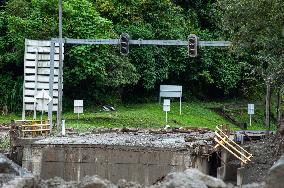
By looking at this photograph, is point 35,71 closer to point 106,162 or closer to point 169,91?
point 106,162

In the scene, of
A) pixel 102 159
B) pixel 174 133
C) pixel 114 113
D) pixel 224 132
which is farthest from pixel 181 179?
pixel 114 113

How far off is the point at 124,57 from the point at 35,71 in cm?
1523

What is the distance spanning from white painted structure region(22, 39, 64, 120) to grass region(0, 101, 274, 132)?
339 cm

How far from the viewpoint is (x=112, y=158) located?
26.6m

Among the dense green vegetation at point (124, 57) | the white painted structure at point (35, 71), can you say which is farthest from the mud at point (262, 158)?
the white painted structure at point (35, 71)

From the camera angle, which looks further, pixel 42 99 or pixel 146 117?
pixel 146 117

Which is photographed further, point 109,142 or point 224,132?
point 224,132

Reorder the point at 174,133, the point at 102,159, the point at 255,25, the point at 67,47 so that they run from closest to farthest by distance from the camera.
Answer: the point at 102,159 → the point at 255,25 → the point at 174,133 → the point at 67,47

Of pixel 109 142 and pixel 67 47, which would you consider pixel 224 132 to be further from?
pixel 67 47

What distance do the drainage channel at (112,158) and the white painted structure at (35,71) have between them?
8.00 meters

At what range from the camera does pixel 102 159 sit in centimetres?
2673

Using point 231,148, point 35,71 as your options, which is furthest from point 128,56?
point 231,148

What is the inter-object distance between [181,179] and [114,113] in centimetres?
3476

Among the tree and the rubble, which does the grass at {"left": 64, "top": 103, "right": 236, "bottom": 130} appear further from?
the rubble
